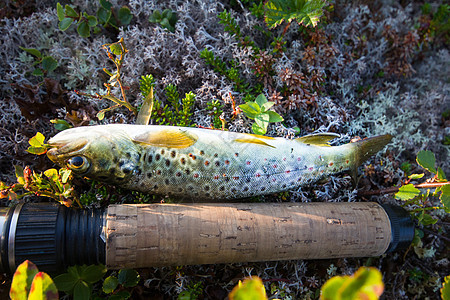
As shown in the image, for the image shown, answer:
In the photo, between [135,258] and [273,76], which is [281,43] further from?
[135,258]

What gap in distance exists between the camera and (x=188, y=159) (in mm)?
2359

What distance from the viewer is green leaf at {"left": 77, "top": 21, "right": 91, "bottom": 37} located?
9.93ft

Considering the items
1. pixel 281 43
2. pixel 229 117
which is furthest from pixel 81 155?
pixel 281 43

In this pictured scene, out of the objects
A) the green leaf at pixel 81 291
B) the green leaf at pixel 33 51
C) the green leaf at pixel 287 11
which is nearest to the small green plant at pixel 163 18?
the green leaf at pixel 287 11

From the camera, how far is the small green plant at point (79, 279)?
216 centimetres

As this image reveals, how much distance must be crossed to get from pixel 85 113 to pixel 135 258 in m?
1.32

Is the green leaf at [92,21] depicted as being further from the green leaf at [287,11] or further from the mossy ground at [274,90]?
the green leaf at [287,11]

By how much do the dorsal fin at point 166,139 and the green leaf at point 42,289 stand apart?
3.59ft

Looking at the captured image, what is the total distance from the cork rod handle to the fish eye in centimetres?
33

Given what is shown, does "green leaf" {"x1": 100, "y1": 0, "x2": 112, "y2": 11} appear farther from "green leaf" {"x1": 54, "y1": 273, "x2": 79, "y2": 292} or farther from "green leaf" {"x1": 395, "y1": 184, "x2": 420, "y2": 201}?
"green leaf" {"x1": 395, "y1": 184, "x2": 420, "y2": 201}

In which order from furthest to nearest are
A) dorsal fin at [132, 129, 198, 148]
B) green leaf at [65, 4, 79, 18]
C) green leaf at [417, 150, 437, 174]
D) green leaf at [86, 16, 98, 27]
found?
green leaf at [86, 16, 98, 27], green leaf at [65, 4, 79, 18], green leaf at [417, 150, 437, 174], dorsal fin at [132, 129, 198, 148]

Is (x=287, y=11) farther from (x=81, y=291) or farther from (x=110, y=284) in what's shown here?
(x=81, y=291)

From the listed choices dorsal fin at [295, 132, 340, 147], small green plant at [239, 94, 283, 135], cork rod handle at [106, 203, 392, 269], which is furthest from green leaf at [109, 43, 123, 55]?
dorsal fin at [295, 132, 340, 147]

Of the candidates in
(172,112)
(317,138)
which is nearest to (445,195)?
(317,138)
